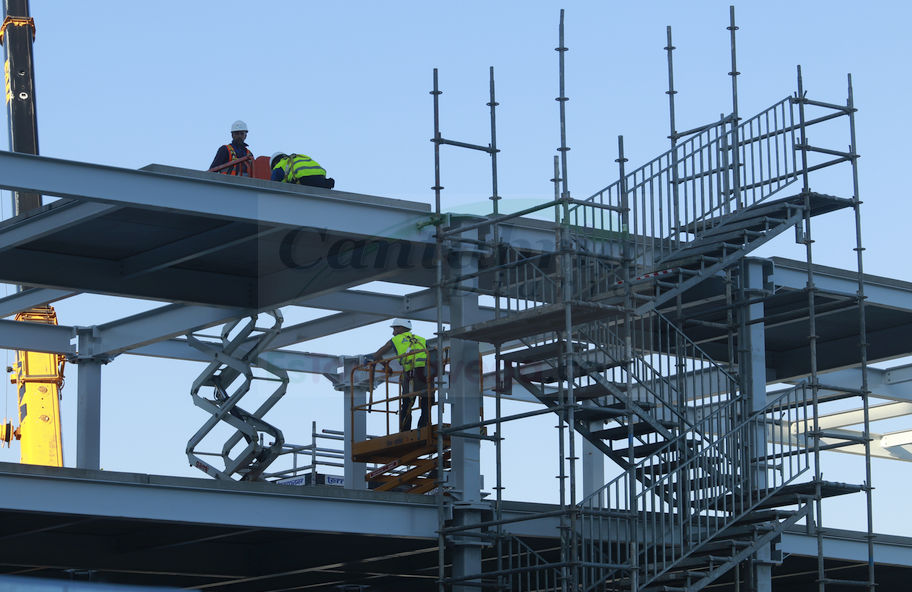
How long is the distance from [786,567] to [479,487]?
27.8 feet

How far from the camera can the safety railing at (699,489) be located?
17.3 meters

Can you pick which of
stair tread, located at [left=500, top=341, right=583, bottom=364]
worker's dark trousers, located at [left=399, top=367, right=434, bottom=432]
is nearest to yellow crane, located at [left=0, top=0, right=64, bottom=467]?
worker's dark trousers, located at [left=399, top=367, right=434, bottom=432]

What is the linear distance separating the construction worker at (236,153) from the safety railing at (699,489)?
26.4 ft

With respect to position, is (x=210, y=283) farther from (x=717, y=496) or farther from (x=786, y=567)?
(x=786, y=567)

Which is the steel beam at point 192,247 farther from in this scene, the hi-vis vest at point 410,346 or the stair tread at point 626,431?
the stair tread at point 626,431

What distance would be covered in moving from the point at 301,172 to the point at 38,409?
19874mm

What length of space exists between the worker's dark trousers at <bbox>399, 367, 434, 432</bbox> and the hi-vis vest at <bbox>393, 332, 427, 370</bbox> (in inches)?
4.6

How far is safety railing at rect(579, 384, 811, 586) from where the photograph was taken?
1734 centimetres

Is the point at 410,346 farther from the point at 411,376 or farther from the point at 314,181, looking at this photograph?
the point at 314,181

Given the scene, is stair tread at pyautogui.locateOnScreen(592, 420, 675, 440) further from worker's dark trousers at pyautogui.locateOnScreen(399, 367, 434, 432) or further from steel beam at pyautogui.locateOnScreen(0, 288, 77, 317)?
steel beam at pyautogui.locateOnScreen(0, 288, 77, 317)

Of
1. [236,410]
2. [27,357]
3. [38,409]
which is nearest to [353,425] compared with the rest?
[236,410]

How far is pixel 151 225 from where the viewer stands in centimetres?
1939

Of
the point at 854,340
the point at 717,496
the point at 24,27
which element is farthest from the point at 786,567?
the point at 24,27

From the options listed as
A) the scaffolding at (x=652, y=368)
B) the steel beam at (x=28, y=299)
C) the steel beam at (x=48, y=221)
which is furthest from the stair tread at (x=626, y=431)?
the steel beam at (x=28, y=299)
